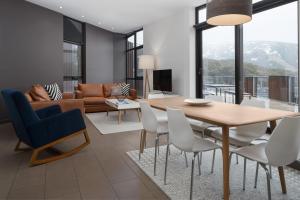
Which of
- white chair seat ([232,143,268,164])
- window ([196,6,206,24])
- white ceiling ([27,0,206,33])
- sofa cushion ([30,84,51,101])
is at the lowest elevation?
white chair seat ([232,143,268,164])

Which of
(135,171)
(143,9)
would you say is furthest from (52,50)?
(135,171)

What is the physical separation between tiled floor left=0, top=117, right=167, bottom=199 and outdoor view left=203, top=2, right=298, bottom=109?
2.67m

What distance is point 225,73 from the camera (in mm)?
4973

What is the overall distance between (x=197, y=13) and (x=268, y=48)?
84.8 inches

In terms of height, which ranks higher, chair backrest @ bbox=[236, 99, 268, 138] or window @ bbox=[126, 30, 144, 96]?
window @ bbox=[126, 30, 144, 96]

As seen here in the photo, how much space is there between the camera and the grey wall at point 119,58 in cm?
921

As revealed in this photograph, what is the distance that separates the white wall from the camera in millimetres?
5633

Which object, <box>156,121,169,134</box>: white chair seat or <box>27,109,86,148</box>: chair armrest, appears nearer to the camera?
<box>156,121,169,134</box>: white chair seat

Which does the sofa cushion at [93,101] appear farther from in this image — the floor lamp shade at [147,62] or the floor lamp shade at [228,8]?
the floor lamp shade at [228,8]

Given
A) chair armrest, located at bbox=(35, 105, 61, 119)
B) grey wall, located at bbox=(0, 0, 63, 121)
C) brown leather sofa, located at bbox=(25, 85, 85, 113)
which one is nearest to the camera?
chair armrest, located at bbox=(35, 105, 61, 119)

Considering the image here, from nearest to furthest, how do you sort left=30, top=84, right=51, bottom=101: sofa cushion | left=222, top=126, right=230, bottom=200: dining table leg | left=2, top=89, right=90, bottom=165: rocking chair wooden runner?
left=222, top=126, right=230, bottom=200: dining table leg
left=2, top=89, right=90, bottom=165: rocking chair wooden runner
left=30, top=84, right=51, bottom=101: sofa cushion

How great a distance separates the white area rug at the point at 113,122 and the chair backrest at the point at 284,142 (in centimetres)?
328

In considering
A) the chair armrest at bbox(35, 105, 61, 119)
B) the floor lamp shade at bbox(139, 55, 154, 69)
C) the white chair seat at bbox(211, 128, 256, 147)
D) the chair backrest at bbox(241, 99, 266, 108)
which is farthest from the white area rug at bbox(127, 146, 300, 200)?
the floor lamp shade at bbox(139, 55, 154, 69)

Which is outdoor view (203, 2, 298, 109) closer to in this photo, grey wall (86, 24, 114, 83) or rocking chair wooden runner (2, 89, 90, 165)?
rocking chair wooden runner (2, 89, 90, 165)
